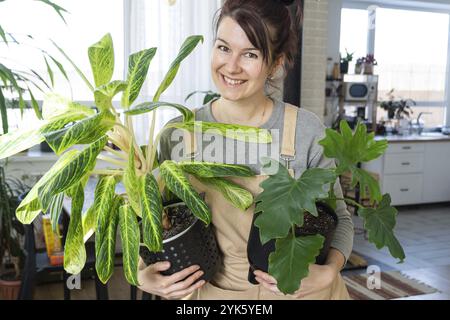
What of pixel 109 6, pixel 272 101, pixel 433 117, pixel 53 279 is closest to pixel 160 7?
pixel 109 6

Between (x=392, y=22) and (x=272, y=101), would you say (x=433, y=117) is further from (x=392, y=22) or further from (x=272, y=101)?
(x=272, y=101)

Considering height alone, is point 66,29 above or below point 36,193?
above

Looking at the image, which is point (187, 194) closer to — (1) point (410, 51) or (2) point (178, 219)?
(2) point (178, 219)

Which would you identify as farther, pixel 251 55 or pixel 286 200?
pixel 251 55

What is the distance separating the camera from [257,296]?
115 cm

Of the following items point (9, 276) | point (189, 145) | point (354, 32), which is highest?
point (354, 32)

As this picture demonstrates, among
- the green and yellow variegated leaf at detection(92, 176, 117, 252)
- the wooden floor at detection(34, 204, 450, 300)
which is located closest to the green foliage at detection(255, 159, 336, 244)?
the green and yellow variegated leaf at detection(92, 176, 117, 252)

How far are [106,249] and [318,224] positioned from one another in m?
0.44

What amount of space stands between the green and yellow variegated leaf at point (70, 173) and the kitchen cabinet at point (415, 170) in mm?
5079

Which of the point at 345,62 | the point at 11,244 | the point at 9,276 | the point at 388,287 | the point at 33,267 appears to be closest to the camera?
the point at 33,267

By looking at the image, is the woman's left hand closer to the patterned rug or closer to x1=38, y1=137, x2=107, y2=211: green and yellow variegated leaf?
x1=38, y1=137, x2=107, y2=211: green and yellow variegated leaf

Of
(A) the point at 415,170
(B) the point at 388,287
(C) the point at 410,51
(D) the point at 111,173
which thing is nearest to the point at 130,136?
(D) the point at 111,173

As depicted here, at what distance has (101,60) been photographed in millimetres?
996

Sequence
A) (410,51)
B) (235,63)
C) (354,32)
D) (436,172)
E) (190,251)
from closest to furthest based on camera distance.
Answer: (190,251) → (235,63) → (436,172) → (354,32) → (410,51)
